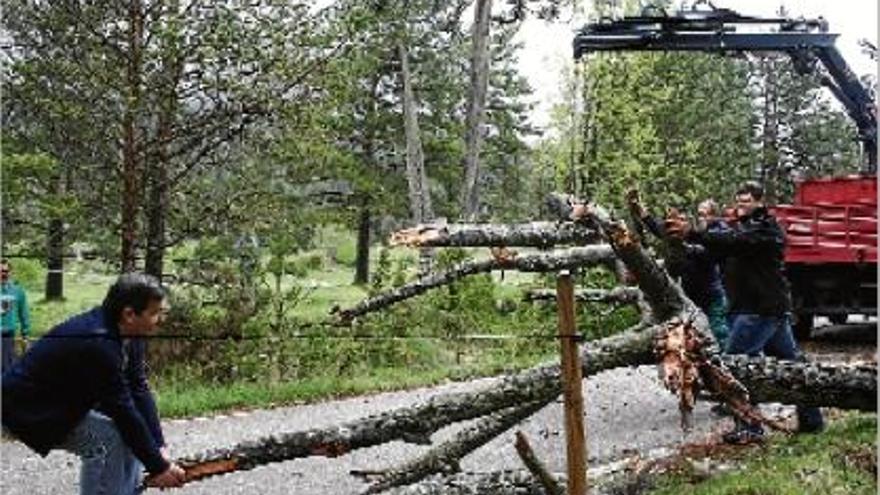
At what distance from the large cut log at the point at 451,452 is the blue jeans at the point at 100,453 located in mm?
2121

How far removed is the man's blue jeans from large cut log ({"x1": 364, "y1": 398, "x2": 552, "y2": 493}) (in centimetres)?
200

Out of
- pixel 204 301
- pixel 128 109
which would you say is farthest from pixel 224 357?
pixel 128 109

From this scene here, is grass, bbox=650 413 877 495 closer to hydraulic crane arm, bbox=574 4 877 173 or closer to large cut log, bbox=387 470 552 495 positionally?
large cut log, bbox=387 470 552 495

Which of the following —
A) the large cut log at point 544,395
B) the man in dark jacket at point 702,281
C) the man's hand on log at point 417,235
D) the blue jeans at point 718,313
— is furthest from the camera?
the blue jeans at point 718,313

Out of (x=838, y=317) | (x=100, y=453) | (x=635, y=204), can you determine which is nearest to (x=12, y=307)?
(x=100, y=453)

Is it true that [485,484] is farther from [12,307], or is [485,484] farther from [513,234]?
[12,307]

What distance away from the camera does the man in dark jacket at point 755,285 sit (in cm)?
812

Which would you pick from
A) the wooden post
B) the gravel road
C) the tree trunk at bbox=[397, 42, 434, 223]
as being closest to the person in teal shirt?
the gravel road

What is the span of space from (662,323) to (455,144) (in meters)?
28.5

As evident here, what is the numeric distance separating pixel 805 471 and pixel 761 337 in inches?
60.0

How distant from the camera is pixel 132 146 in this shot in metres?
13.6

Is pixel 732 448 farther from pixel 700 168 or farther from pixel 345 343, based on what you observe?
pixel 700 168

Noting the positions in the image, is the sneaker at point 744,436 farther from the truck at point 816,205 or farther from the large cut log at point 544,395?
the truck at point 816,205

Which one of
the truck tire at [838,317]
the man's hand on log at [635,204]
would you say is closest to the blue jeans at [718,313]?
the man's hand on log at [635,204]
